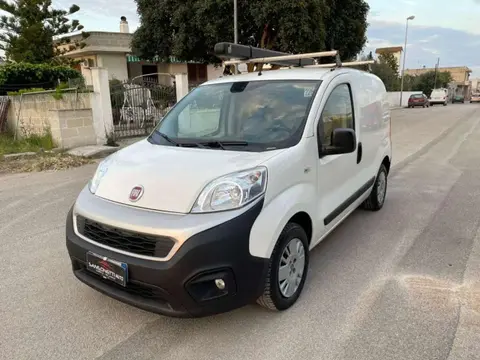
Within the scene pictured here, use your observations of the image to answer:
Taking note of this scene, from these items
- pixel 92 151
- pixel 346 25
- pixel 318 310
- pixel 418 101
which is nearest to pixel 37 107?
pixel 92 151

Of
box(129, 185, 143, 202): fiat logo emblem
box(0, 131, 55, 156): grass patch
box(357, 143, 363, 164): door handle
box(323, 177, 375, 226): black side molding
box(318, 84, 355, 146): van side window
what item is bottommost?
box(0, 131, 55, 156): grass patch

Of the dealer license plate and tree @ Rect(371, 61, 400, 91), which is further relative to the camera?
tree @ Rect(371, 61, 400, 91)

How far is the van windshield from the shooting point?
3.17 m

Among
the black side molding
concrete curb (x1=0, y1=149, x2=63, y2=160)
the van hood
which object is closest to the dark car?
concrete curb (x1=0, y1=149, x2=63, y2=160)

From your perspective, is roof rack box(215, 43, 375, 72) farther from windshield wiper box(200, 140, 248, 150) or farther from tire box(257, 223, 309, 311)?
tire box(257, 223, 309, 311)

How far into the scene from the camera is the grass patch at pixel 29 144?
996 centimetres

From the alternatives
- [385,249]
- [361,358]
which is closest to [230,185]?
[361,358]

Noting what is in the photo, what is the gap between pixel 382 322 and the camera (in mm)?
2791

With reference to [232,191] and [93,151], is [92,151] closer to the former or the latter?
[93,151]

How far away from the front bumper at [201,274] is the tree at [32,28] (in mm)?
23572

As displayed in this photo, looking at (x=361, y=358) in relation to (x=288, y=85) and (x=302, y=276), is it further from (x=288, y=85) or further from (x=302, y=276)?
(x=288, y=85)

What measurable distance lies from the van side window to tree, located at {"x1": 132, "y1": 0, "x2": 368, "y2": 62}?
39.4ft

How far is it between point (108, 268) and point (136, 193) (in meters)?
0.52

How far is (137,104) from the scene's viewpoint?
12.4m
